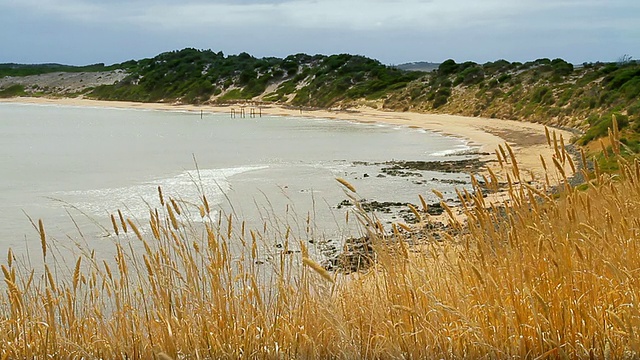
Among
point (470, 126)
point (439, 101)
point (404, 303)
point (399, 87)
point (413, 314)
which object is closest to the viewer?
point (413, 314)

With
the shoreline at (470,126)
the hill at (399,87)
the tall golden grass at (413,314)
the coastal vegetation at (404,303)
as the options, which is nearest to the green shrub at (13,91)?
the hill at (399,87)

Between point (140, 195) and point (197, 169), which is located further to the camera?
point (140, 195)

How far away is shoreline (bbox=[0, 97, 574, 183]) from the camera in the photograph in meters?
21.4

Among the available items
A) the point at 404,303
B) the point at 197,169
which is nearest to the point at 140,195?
the point at 197,169

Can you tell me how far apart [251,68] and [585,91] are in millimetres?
35661

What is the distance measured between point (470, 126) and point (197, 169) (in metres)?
29.3

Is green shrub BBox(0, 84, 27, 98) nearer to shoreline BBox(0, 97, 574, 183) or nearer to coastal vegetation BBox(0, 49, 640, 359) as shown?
shoreline BBox(0, 97, 574, 183)

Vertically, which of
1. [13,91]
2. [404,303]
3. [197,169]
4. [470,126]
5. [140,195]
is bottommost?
[140,195]

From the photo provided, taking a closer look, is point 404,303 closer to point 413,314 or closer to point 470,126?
point 413,314

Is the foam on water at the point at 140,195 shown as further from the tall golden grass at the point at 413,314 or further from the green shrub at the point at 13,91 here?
the green shrub at the point at 13,91

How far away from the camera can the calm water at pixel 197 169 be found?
40.0 feet

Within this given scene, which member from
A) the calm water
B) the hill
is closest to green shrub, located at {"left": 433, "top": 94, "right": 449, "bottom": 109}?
the hill

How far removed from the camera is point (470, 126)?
111ft

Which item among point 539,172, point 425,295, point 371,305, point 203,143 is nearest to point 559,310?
point 425,295
